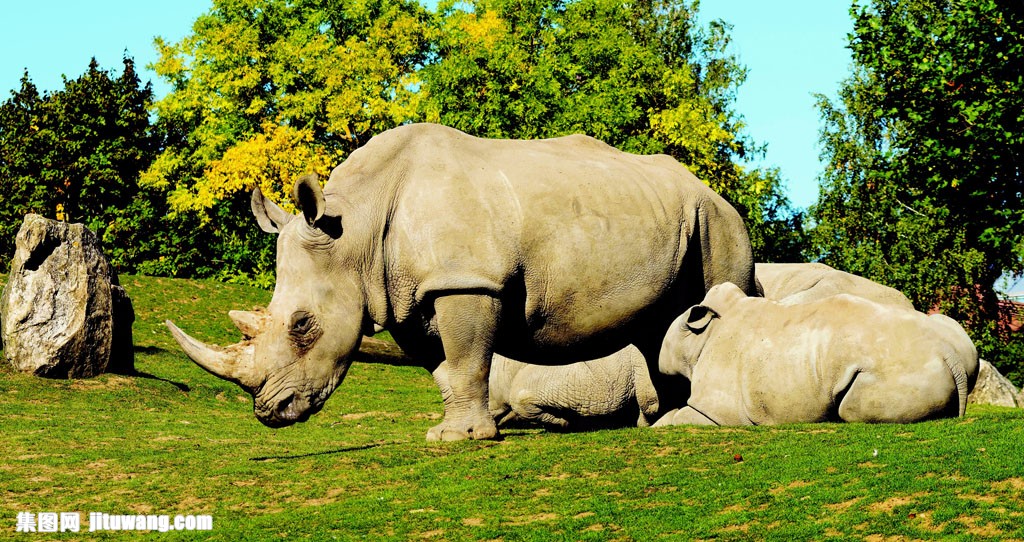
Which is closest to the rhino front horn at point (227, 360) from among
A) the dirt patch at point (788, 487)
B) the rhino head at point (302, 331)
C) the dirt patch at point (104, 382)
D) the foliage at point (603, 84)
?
the rhino head at point (302, 331)

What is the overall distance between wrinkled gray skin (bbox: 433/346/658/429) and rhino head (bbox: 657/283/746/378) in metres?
0.82

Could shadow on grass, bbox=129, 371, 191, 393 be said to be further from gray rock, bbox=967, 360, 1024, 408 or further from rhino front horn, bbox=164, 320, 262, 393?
gray rock, bbox=967, 360, 1024, 408

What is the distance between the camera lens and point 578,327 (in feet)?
41.5

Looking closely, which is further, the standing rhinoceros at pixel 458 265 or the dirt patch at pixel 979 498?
the standing rhinoceros at pixel 458 265

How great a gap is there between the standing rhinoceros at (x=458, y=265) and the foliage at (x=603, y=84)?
25.2m

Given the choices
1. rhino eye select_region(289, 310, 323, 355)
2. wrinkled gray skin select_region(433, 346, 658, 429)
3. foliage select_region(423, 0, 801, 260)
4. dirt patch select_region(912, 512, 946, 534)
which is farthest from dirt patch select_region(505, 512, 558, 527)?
foliage select_region(423, 0, 801, 260)

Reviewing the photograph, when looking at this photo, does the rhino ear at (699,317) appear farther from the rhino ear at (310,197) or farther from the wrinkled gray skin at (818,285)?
the wrinkled gray skin at (818,285)

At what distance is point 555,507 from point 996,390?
1854cm

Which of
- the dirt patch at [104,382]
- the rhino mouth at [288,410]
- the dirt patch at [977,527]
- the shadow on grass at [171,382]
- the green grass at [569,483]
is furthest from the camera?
the shadow on grass at [171,382]

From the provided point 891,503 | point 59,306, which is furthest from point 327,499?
point 59,306

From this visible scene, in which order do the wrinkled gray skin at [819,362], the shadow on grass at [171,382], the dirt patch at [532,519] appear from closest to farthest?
the dirt patch at [532,519] < the wrinkled gray skin at [819,362] < the shadow on grass at [171,382]

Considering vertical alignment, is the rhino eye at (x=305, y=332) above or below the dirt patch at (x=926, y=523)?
above

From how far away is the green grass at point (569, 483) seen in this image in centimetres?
855

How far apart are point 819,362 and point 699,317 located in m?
1.47
